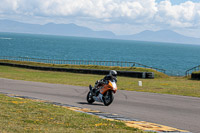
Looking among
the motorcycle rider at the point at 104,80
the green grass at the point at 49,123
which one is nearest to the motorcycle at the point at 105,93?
the motorcycle rider at the point at 104,80

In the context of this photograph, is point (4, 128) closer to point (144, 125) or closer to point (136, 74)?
point (144, 125)

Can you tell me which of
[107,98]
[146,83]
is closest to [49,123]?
[107,98]

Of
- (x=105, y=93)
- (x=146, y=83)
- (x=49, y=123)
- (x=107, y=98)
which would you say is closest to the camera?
(x=49, y=123)

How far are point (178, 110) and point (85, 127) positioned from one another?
5.84 metres

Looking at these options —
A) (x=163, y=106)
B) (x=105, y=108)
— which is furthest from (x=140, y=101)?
(x=105, y=108)

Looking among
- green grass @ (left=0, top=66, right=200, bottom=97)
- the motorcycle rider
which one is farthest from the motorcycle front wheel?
green grass @ (left=0, top=66, right=200, bottom=97)

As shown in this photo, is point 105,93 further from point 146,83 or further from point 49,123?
point 146,83

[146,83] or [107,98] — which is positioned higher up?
[146,83]

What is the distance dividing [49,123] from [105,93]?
561 centimetres

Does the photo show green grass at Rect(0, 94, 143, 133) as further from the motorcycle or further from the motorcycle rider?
the motorcycle rider

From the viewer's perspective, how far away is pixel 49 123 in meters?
8.62

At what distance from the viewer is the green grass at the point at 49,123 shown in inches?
300

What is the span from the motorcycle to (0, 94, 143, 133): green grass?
325 cm

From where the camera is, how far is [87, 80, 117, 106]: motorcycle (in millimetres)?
13383
